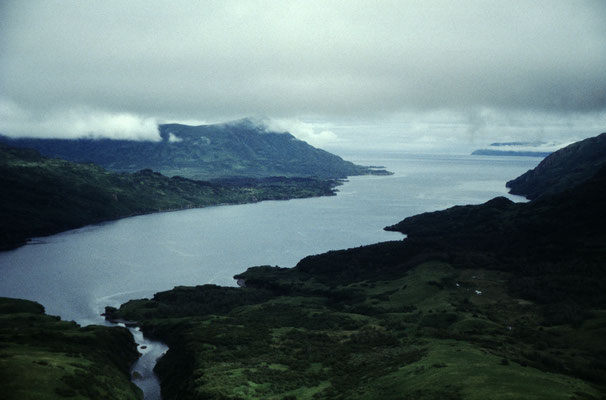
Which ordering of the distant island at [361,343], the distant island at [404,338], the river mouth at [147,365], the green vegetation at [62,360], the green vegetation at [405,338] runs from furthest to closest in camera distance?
the river mouth at [147,365] → the green vegetation at [62,360] → the distant island at [361,343] → the distant island at [404,338] → the green vegetation at [405,338]

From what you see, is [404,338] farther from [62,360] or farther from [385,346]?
[62,360]

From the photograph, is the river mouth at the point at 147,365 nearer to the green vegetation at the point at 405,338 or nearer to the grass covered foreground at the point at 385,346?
the green vegetation at the point at 405,338

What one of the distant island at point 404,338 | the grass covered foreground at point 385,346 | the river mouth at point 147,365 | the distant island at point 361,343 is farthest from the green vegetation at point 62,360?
the grass covered foreground at point 385,346

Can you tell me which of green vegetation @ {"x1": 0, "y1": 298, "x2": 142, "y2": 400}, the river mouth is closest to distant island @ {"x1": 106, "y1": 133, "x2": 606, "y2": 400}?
the river mouth

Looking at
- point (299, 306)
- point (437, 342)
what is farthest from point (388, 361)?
point (299, 306)

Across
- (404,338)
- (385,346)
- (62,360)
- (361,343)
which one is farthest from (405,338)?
(62,360)
